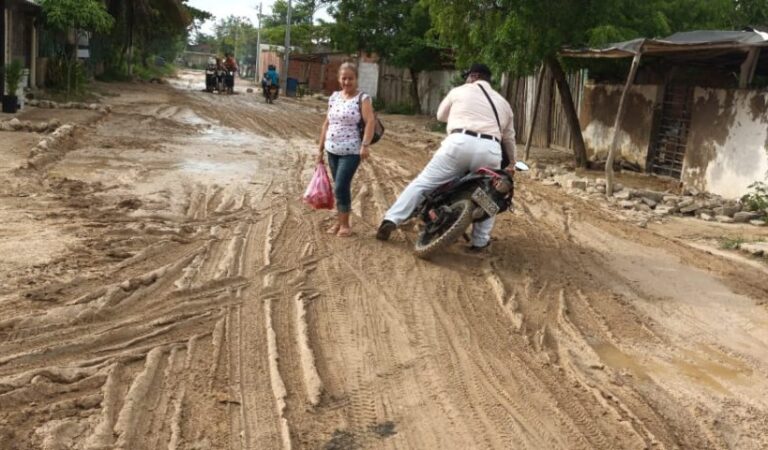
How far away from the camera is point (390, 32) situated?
2858cm

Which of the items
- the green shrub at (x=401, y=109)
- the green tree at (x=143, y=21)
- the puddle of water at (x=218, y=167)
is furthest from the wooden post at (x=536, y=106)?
the green tree at (x=143, y=21)

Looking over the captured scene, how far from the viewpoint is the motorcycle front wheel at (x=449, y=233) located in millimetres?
6406

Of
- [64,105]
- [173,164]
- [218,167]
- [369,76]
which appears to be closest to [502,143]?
[218,167]

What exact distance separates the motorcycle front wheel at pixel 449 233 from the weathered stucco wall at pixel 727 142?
614cm

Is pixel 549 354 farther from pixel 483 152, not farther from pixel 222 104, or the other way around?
pixel 222 104

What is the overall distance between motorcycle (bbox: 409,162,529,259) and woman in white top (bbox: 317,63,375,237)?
2.46ft

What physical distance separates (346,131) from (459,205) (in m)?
1.32

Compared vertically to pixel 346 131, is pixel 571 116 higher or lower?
higher

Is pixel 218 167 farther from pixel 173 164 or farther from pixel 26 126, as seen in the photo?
pixel 26 126

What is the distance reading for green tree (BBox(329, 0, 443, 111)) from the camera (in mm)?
27219

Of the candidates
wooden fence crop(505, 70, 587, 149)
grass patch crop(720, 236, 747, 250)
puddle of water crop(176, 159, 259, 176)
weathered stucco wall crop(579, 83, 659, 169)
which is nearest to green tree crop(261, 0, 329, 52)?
wooden fence crop(505, 70, 587, 149)

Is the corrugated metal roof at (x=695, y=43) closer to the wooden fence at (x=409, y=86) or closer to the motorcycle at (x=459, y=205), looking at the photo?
the motorcycle at (x=459, y=205)

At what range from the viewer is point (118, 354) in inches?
162

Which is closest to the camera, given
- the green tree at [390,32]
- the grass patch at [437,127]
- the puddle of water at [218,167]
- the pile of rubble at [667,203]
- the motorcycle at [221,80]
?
the pile of rubble at [667,203]
